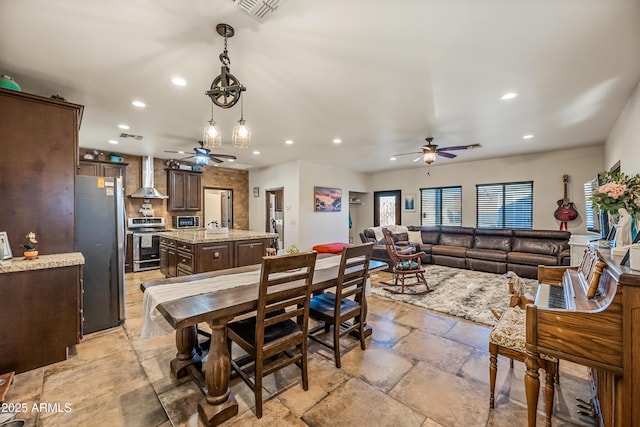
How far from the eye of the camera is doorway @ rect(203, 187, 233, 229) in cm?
849

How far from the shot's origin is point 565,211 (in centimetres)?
579

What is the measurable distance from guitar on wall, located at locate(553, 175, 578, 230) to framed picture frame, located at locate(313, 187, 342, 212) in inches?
204

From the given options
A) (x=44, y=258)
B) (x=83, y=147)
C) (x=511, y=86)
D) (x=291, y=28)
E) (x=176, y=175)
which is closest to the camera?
(x=291, y=28)

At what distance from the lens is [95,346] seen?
2680mm

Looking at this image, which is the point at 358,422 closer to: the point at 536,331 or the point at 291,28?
the point at 536,331

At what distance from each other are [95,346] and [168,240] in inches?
96.2

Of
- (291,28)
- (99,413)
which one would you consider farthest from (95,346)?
(291,28)

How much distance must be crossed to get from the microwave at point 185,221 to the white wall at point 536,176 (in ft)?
21.0

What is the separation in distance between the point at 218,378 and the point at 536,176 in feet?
24.7

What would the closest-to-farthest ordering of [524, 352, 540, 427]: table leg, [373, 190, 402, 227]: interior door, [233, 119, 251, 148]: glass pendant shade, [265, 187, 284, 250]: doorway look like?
[524, 352, 540, 427]: table leg, [233, 119, 251, 148]: glass pendant shade, [265, 187, 284, 250]: doorway, [373, 190, 402, 227]: interior door

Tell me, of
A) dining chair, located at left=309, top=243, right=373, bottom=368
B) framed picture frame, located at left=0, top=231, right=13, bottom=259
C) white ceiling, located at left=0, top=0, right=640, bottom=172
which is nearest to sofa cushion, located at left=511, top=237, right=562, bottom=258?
white ceiling, located at left=0, top=0, right=640, bottom=172

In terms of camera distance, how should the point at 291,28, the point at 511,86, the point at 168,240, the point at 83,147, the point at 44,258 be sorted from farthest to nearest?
the point at 83,147
the point at 168,240
the point at 511,86
the point at 44,258
the point at 291,28

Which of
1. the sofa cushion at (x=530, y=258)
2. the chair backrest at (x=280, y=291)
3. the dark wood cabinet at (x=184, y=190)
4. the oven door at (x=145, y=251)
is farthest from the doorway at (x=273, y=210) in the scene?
the chair backrest at (x=280, y=291)

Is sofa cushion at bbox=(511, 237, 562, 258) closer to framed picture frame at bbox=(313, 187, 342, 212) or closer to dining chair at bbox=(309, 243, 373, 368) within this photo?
framed picture frame at bbox=(313, 187, 342, 212)
